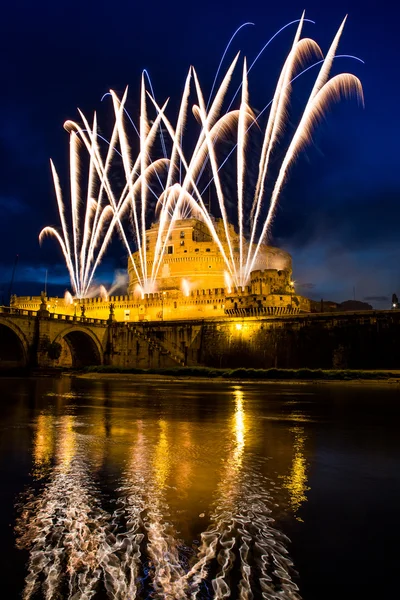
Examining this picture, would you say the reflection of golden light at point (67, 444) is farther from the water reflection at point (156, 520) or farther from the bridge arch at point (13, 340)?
the bridge arch at point (13, 340)

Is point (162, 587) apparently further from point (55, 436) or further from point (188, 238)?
point (188, 238)

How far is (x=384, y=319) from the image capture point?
4962 centimetres

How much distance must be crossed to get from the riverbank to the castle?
1472cm

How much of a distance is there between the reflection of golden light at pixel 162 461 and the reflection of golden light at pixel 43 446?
84.3 inches

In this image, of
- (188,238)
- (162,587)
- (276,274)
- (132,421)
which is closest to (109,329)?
(276,274)

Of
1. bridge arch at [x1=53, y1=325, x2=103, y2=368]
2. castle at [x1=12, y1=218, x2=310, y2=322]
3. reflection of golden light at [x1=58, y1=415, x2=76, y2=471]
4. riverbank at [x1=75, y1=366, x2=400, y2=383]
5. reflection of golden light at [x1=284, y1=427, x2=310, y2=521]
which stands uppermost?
castle at [x1=12, y1=218, x2=310, y2=322]

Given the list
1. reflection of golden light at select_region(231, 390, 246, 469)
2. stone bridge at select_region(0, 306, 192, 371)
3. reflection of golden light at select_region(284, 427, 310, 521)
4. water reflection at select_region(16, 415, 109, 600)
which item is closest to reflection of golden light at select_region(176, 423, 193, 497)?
reflection of golden light at select_region(231, 390, 246, 469)

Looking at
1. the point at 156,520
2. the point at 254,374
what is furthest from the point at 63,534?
the point at 254,374

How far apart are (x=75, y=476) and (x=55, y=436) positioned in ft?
15.7

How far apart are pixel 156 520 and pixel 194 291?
Result: 71458 mm

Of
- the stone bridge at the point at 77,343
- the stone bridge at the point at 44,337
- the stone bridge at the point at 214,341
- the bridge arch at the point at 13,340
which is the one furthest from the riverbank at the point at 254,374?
the bridge arch at the point at 13,340

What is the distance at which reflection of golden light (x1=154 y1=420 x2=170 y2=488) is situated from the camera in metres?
8.53

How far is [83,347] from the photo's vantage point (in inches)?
2702

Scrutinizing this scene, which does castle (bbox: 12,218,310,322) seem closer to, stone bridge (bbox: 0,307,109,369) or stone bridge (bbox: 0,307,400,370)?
stone bridge (bbox: 0,307,109,369)
